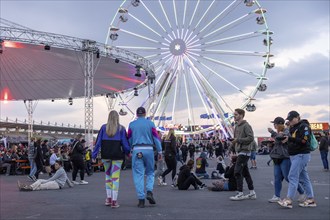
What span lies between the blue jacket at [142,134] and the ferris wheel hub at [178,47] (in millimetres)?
23647

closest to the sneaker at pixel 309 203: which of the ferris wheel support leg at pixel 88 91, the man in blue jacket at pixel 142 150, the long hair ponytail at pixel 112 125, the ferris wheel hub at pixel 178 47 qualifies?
the man in blue jacket at pixel 142 150

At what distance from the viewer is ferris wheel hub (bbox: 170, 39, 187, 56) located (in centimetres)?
3027

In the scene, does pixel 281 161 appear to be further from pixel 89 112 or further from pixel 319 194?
pixel 89 112

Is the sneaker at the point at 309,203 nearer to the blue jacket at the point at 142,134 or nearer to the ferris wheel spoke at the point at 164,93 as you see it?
the blue jacket at the point at 142,134

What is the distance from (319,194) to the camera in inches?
328

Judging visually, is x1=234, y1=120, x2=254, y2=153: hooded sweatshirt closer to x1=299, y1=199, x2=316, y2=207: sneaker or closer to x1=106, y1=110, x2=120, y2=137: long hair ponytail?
x1=299, y1=199, x2=316, y2=207: sneaker

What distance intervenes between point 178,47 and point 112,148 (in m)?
24.1

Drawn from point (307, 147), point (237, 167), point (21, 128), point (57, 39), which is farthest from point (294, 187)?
point (21, 128)

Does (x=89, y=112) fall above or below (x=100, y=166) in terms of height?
above

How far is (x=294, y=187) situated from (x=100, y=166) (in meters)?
15.0

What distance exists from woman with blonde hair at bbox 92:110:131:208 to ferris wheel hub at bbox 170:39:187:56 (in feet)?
77.7

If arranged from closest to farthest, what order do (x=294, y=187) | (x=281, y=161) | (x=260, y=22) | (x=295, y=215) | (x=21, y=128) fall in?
(x=295, y=215) → (x=294, y=187) → (x=281, y=161) → (x=260, y=22) → (x=21, y=128)

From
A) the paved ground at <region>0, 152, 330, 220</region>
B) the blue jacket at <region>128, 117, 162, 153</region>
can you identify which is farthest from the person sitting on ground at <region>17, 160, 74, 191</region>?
the blue jacket at <region>128, 117, 162, 153</region>

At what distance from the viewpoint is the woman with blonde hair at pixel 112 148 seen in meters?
6.97
